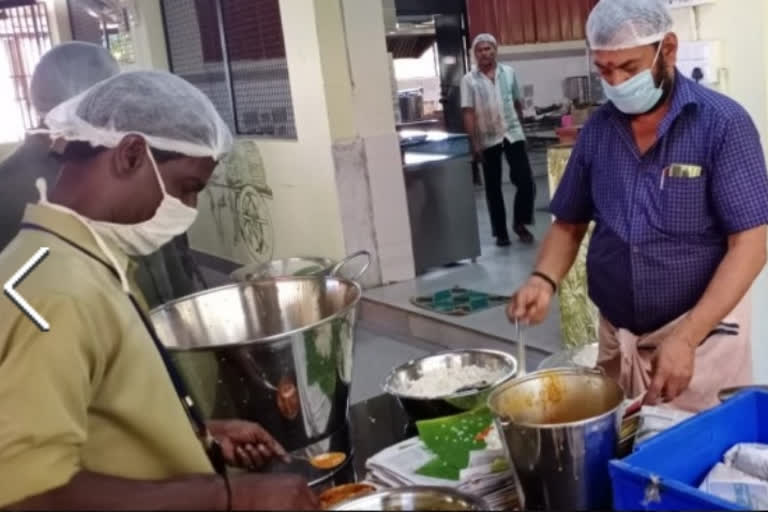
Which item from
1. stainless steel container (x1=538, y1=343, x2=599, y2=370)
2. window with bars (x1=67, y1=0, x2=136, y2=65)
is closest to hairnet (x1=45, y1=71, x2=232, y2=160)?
stainless steel container (x1=538, y1=343, x2=599, y2=370)

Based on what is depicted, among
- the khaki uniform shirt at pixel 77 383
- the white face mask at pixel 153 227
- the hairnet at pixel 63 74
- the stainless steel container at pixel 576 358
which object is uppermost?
the hairnet at pixel 63 74

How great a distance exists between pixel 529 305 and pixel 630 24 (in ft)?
2.01

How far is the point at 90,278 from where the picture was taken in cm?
105

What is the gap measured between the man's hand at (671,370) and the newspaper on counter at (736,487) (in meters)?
0.37

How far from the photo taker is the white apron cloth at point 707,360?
1.76 metres

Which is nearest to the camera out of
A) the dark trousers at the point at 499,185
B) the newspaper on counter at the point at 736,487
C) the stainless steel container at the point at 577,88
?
the newspaper on counter at the point at 736,487

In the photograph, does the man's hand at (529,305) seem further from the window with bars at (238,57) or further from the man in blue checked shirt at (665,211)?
the window with bars at (238,57)

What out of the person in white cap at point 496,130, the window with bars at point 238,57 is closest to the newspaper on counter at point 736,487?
the window with bars at point 238,57

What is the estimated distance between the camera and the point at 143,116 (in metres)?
1.18


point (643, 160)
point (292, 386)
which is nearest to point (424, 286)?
point (643, 160)

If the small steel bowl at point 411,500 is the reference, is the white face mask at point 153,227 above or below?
above

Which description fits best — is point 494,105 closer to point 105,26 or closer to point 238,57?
point 238,57

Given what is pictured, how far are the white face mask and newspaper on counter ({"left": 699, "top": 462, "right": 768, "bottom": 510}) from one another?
82 cm

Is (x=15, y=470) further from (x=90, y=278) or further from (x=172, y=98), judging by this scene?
(x=172, y=98)
